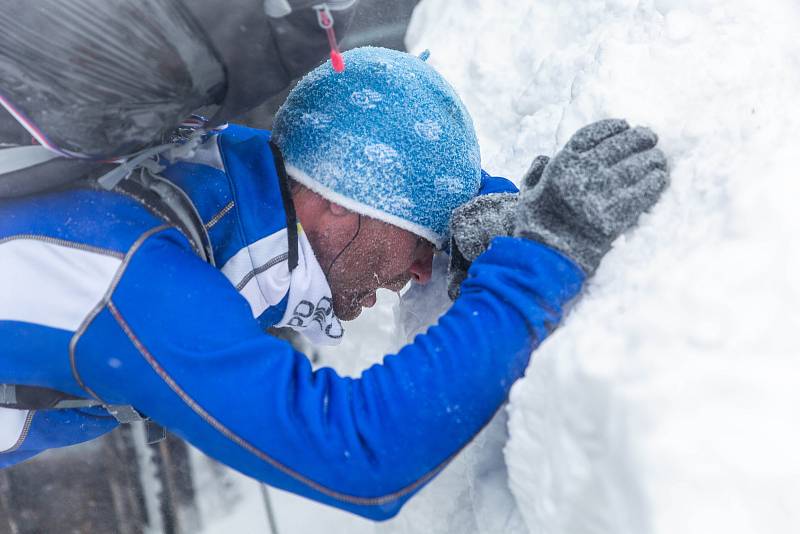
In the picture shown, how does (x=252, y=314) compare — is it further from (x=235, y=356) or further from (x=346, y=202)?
(x=346, y=202)

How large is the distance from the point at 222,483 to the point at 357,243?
4.92 feet

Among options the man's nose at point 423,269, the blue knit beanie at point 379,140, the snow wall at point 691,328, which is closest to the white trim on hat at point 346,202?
the blue knit beanie at point 379,140

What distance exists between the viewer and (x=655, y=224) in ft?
2.89

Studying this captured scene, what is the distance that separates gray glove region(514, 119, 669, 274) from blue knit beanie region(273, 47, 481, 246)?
0.22 metres

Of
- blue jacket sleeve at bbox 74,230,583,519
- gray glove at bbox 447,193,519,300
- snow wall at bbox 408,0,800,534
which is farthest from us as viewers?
gray glove at bbox 447,193,519,300

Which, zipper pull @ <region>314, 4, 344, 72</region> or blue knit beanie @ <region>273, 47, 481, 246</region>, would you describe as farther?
blue knit beanie @ <region>273, 47, 481, 246</region>

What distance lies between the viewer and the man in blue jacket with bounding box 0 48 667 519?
83 cm

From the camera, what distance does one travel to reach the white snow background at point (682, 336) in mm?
642

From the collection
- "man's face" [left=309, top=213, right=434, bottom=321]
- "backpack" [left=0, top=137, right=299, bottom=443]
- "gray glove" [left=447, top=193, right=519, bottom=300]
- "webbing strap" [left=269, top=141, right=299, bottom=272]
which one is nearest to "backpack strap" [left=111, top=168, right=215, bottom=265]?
"backpack" [left=0, top=137, right=299, bottom=443]

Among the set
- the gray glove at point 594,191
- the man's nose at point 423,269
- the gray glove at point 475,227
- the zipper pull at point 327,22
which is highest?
the zipper pull at point 327,22

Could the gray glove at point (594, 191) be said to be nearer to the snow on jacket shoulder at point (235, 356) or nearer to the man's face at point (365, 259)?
the snow on jacket shoulder at point (235, 356)

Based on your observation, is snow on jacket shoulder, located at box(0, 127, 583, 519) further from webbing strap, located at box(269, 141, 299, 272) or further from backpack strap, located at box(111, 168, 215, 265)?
webbing strap, located at box(269, 141, 299, 272)

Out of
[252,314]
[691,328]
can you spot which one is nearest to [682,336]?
[691,328]

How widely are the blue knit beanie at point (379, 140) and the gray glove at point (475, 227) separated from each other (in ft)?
0.18
